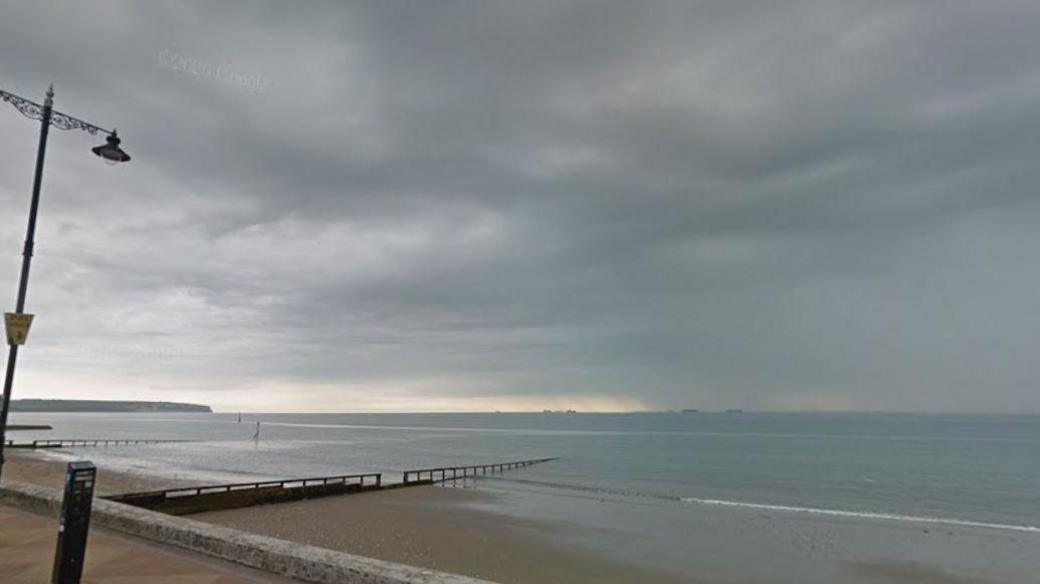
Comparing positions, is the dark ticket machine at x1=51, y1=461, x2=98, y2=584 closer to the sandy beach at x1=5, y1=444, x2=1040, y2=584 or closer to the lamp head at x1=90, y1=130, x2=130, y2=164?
the lamp head at x1=90, y1=130, x2=130, y2=164

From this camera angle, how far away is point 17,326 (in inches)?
325

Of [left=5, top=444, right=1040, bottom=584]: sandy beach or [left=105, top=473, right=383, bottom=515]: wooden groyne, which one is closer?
[left=5, top=444, right=1040, bottom=584]: sandy beach

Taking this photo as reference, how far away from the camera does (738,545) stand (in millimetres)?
24922

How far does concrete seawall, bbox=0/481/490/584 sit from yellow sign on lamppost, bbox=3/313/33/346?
2092mm

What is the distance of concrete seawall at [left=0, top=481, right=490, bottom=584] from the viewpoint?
5.15m

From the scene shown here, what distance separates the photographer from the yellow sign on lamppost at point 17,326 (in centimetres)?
815

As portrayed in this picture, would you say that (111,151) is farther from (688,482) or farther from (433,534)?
(688,482)

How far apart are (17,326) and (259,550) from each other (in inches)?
209

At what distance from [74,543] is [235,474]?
167 ft

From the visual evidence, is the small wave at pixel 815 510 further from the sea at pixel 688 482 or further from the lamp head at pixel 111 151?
the lamp head at pixel 111 151

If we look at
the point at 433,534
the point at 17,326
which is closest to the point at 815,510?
the point at 433,534

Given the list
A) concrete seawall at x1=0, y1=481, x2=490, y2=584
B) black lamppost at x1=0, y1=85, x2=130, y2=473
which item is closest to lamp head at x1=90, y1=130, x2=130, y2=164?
black lamppost at x1=0, y1=85, x2=130, y2=473

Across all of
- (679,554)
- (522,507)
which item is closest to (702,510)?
(522,507)

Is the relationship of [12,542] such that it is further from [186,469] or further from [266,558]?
[186,469]
